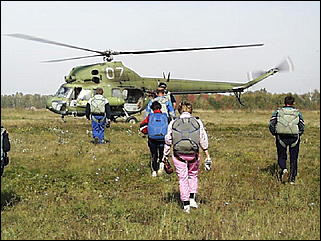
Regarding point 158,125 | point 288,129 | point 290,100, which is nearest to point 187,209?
point 158,125

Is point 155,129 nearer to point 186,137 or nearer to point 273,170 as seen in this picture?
point 186,137

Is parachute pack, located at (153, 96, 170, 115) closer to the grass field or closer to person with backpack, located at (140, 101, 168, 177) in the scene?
person with backpack, located at (140, 101, 168, 177)

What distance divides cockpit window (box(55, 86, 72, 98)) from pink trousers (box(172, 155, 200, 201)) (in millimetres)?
17741

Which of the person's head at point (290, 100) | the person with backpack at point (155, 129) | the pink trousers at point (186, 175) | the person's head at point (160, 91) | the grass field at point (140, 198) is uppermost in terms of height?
the person's head at point (160, 91)

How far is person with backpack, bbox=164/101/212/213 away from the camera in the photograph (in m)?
7.78

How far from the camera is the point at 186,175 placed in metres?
7.91

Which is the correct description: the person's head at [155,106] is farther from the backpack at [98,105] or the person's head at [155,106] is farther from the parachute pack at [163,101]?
the backpack at [98,105]

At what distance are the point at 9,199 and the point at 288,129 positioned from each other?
5.55m

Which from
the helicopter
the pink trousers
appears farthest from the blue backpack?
the helicopter

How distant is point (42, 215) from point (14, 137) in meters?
11.8

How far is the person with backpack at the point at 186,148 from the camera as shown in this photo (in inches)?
306

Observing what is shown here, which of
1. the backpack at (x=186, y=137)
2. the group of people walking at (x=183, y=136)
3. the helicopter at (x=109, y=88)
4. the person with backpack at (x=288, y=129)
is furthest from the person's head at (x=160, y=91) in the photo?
the helicopter at (x=109, y=88)

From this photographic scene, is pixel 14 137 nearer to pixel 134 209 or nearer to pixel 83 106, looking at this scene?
pixel 83 106

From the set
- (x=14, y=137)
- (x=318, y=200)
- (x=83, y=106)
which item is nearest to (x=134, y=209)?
(x=318, y=200)
